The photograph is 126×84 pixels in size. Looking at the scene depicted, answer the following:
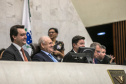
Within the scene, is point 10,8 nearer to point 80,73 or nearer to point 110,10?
point 110,10

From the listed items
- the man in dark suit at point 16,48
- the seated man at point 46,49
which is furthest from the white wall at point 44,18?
the man in dark suit at point 16,48

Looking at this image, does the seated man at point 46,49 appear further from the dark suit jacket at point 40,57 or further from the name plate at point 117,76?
the name plate at point 117,76

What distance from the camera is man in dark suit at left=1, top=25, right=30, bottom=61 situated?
8.96ft

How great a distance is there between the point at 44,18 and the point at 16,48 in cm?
369

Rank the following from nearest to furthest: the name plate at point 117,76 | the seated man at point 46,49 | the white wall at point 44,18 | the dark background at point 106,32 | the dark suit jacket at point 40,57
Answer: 1. the name plate at point 117,76
2. the dark suit jacket at point 40,57
3. the seated man at point 46,49
4. the white wall at point 44,18
5. the dark background at point 106,32

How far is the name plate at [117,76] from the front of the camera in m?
2.14

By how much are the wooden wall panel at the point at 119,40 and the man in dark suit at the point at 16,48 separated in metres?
5.03

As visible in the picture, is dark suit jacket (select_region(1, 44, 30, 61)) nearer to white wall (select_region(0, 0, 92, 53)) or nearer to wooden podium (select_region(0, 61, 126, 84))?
wooden podium (select_region(0, 61, 126, 84))

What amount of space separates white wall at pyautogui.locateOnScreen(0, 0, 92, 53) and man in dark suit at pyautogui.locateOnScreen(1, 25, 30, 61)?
279cm

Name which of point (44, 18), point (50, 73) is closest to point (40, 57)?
point (50, 73)

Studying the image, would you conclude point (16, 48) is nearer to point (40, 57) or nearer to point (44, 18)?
point (40, 57)

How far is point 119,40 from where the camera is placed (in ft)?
25.3

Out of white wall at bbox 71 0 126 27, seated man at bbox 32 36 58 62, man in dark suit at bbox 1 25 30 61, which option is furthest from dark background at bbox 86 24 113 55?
man in dark suit at bbox 1 25 30 61

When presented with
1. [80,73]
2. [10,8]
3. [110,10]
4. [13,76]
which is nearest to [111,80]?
[80,73]
